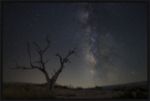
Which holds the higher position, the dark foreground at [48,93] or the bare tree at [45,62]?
the bare tree at [45,62]

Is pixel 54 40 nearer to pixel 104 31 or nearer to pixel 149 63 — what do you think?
pixel 104 31

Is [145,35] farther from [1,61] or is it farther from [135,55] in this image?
[1,61]

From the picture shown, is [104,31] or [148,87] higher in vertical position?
[104,31]

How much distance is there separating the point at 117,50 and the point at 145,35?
30cm

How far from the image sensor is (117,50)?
443cm

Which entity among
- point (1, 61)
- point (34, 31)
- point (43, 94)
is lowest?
point (43, 94)

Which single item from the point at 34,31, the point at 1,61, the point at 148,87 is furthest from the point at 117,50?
the point at 1,61

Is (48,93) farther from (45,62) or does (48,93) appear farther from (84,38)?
(84,38)

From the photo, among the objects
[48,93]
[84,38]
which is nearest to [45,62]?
[48,93]

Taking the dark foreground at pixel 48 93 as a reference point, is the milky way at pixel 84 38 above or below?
above

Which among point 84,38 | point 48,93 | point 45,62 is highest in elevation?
point 84,38

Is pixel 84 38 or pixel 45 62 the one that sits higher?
pixel 84 38

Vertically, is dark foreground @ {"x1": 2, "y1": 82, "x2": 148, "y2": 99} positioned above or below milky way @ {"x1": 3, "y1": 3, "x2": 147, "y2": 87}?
below

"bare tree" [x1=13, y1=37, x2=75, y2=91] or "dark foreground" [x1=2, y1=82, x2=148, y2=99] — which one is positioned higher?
"bare tree" [x1=13, y1=37, x2=75, y2=91]
